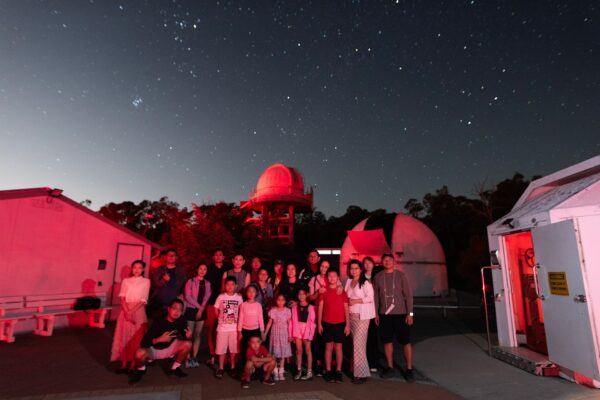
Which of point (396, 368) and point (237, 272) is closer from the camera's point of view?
point (396, 368)

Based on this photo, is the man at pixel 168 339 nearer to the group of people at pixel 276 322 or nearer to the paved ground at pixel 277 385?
the group of people at pixel 276 322

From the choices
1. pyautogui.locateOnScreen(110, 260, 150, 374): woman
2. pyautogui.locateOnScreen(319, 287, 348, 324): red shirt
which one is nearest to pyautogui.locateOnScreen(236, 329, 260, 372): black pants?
pyautogui.locateOnScreen(319, 287, 348, 324): red shirt

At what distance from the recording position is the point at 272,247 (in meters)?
25.1

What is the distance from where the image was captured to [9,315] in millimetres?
8000

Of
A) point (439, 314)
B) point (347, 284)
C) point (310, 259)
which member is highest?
point (310, 259)

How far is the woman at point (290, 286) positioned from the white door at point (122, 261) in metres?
7.75

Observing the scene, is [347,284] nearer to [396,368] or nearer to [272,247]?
[396,368]

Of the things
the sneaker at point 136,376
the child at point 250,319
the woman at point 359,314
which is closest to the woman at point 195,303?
the sneaker at point 136,376

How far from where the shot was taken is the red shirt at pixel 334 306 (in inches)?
198

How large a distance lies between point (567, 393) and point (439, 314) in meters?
9.05

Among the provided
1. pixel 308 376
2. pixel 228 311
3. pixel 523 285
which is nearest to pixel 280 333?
pixel 308 376

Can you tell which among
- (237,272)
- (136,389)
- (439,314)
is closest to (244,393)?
(136,389)

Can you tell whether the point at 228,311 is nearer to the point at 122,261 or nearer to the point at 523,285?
the point at 523,285

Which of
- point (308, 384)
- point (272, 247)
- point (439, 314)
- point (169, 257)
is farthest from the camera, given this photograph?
point (272, 247)
